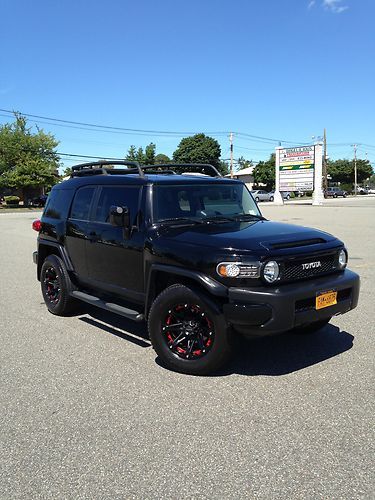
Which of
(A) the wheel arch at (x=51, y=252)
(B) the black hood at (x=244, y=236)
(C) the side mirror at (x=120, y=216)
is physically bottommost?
(A) the wheel arch at (x=51, y=252)

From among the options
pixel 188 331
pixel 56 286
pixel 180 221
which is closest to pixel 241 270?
pixel 188 331

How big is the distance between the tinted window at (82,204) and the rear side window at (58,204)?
7.2 inches

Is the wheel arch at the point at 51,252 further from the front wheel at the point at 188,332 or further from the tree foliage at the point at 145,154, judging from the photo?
the tree foliage at the point at 145,154

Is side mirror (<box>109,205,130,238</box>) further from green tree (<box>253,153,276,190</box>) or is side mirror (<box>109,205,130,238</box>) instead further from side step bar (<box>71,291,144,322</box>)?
green tree (<box>253,153,276,190</box>)

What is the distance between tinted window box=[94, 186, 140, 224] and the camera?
193 inches

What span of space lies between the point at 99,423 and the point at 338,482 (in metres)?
1.68

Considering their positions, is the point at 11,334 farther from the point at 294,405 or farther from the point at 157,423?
the point at 294,405

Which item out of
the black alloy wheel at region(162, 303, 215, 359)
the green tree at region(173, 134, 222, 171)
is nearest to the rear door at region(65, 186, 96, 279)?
the black alloy wheel at region(162, 303, 215, 359)

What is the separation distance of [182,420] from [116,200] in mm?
2695

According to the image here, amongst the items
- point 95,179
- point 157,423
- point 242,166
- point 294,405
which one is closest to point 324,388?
point 294,405

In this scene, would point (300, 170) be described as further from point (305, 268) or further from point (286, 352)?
point (305, 268)

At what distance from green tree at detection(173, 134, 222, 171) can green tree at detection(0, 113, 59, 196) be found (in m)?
33.7

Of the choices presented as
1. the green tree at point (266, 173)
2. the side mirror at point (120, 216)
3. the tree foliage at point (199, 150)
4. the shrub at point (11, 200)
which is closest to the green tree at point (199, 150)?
the tree foliage at point (199, 150)

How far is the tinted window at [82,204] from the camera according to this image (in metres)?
5.62
